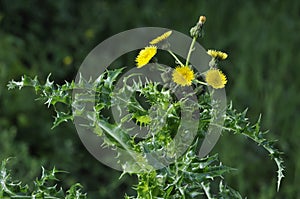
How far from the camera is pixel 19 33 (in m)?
4.10

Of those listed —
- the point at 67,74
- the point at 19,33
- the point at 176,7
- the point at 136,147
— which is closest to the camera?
the point at 136,147

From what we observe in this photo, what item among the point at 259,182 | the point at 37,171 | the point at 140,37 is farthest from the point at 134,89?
the point at 140,37

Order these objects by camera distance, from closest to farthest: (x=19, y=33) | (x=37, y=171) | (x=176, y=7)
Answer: (x=37, y=171)
(x=19, y=33)
(x=176, y=7)

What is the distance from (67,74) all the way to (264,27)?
1.37 metres

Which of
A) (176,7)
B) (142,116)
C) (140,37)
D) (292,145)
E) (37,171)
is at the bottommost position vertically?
(37,171)

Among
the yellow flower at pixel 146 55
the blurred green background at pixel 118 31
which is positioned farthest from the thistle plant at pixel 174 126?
the blurred green background at pixel 118 31

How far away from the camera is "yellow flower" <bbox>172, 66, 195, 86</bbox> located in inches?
41.6

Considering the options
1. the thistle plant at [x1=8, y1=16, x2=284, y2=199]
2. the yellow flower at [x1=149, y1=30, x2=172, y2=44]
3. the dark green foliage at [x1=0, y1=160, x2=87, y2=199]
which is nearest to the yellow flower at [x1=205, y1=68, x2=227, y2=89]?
the thistle plant at [x1=8, y1=16, x2=284, y2=199]

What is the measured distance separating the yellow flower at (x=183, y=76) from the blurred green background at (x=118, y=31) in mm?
1945

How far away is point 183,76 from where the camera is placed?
106 cm

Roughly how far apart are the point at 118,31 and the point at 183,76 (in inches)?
125

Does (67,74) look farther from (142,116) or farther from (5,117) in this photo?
(142,116)

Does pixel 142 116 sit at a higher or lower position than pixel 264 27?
lower

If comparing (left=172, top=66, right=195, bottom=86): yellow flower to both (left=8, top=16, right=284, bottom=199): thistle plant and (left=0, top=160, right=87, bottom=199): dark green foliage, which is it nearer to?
(left=8, top=16, right=284, bottom=199): thistle plant
